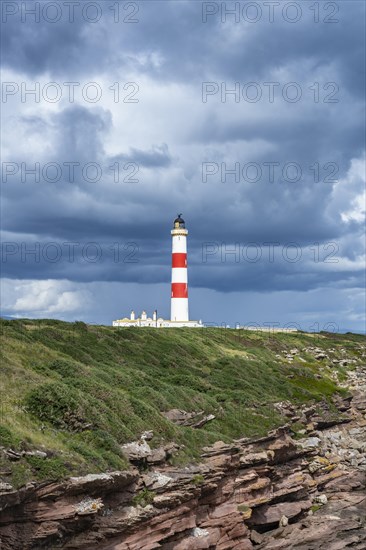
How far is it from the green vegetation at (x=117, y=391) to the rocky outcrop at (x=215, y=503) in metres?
0.84

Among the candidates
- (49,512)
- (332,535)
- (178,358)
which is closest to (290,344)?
(178,358)

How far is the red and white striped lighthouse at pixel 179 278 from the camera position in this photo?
8700 cm

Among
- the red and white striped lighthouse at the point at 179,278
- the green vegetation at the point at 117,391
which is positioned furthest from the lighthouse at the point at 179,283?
the green vegetation at the point at 117,391

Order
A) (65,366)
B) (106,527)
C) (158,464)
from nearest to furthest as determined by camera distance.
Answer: (106,527) → (158,464) → (65,366)

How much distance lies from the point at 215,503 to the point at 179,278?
199ft

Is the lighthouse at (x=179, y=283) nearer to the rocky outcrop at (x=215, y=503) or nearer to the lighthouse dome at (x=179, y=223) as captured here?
the lighthouse dome at (x=179, y=223)

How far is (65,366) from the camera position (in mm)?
31734

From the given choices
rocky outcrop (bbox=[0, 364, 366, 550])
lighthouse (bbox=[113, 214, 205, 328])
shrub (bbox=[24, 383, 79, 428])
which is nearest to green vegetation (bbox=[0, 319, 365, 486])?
shrub (bbox=[24, 383, 79, 428])

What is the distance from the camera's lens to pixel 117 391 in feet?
100

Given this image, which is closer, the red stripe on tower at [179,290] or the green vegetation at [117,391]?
the green vegetation at [117,391]

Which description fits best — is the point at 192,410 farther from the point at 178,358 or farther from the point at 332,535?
→ the point at 178,358

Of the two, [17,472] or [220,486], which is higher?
[17,472]

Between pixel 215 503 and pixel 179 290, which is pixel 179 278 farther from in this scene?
pixel 215 503

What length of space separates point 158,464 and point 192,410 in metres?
9.67
